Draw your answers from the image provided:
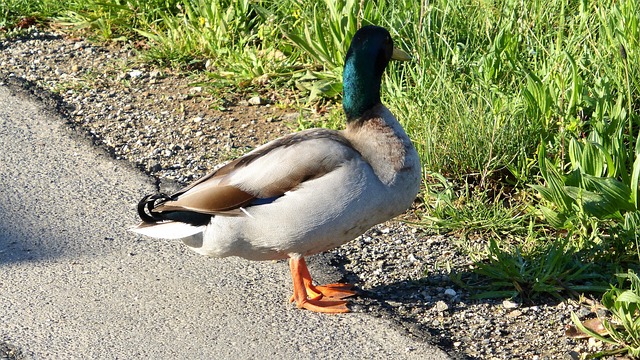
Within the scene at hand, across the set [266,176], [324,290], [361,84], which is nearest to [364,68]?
[361,84]

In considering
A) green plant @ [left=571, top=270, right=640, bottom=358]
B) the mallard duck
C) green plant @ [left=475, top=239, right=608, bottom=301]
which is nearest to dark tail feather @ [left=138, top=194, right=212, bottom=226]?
the mallard duck

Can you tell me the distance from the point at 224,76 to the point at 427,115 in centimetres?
159

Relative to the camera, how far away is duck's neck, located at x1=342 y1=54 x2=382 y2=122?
4012 mm

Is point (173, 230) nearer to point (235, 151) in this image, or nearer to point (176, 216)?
point (176, 216)

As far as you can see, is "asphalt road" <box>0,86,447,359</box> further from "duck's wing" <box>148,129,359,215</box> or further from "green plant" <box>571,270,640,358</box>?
"green plant" <box>571,270,640,358</box>

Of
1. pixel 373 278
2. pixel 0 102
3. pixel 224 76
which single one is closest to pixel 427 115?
pixel 373 278

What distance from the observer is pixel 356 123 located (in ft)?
13.3

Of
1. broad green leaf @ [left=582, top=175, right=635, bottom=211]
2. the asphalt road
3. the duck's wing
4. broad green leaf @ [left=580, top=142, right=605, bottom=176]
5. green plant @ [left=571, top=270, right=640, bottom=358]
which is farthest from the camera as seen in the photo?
broad green leaf @ [left=580, top=142, right=605, bottom=176]

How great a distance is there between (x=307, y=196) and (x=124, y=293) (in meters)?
0.92

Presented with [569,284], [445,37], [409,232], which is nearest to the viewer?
[569,284]

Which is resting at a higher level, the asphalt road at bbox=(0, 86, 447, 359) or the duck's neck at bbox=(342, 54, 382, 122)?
the duck's neck at bbox=(342, 54, 382, 122)

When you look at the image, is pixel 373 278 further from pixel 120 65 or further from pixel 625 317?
pixel 120 65

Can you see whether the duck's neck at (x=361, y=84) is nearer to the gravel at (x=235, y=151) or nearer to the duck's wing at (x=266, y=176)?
the duck's wing at (x=266, y=176)

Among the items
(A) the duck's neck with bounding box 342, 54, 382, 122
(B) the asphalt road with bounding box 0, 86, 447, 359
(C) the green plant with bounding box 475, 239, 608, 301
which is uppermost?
(A) the duck's neck with bounding box 342, 54, 382, 122
